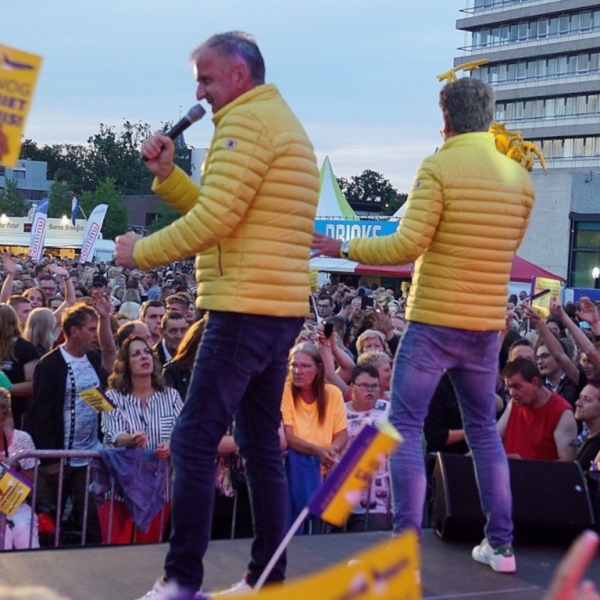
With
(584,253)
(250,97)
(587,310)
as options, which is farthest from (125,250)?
(584,253)

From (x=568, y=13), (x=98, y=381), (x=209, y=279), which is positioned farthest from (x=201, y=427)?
(x=568, y=13)

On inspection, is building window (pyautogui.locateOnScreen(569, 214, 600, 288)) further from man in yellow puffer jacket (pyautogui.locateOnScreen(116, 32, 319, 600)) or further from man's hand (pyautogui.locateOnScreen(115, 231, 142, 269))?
man's hand (pyautogui.locateOnScreen(115, 231, 142, 269))

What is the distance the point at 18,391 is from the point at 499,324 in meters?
4.61

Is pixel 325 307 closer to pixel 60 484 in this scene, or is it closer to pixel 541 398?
pixel 541 398

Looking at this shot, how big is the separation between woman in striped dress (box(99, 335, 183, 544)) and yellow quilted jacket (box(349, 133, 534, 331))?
2595mm

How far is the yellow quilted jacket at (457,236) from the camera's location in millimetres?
4145

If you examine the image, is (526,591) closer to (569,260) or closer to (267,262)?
(267,262)

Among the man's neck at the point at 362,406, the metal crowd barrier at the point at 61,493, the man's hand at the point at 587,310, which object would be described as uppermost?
the man's hand at the point at 587,310

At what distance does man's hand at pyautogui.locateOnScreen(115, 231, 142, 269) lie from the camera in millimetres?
3553

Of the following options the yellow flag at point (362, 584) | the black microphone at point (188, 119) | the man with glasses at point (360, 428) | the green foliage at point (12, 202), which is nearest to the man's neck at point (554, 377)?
the man with glasses at point (360, 428)

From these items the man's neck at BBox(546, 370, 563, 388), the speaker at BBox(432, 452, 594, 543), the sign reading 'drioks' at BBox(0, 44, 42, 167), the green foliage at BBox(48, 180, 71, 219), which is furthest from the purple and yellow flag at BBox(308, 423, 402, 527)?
the green foliage at BBox(48, 180, 71, 219)

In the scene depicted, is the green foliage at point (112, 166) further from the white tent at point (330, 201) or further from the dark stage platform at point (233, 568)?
the dark stage platform at point (233, 568)

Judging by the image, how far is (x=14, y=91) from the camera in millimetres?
3326

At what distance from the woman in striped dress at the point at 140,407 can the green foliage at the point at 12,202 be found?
8043 centimetres
